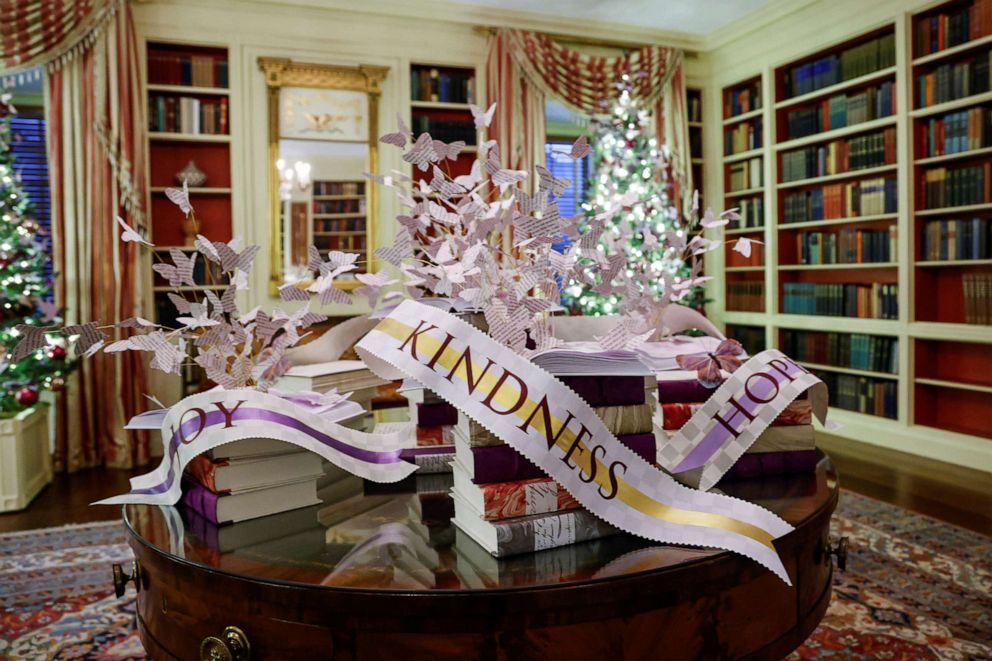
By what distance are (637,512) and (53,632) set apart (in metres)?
2.06

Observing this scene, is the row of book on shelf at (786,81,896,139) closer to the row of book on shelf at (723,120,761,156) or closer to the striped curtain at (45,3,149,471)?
the row of book on shelf at (723,120,761,156)

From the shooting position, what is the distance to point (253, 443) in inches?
44.7

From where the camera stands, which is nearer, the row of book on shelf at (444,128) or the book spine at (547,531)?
the book spine at (547,531)

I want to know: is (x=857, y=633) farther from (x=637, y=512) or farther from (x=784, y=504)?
(x=637, y=512)

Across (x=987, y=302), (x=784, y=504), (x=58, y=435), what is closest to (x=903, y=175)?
(x=987, y=302)

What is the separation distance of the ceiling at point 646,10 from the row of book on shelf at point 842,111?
0.81m

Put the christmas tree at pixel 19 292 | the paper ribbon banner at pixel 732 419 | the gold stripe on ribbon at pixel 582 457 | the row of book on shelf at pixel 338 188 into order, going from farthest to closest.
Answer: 1. the row of book on shelf at pixel 338 188
2. the christmas tree at pixel 19 292
3. the paper ribbon banner at pixel 732 419
4. the gold stripe on ribbon at pixel 582 457

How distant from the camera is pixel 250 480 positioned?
1133 millimetres

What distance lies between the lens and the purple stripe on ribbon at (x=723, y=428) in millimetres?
1202

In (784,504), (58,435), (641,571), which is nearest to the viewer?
(641,571)

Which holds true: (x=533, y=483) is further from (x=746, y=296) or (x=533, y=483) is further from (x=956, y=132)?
(x=746, y=296)

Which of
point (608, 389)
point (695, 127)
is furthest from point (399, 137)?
point (695, 127)

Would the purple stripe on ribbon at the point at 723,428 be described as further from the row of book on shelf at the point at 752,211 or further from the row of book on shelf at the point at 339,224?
the row of book on shelf at the point at 752,211

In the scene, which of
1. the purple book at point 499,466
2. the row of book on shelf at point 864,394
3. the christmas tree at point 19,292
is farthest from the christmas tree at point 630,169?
the purple book at point 499,466
